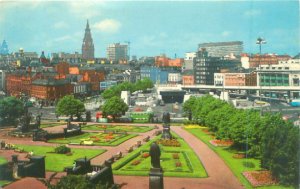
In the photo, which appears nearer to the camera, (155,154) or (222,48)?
(155,154)

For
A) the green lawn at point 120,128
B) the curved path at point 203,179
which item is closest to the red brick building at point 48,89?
the green lawn at point 120,128

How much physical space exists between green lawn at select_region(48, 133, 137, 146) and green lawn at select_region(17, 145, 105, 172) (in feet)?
10.4

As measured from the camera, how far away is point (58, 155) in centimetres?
3102

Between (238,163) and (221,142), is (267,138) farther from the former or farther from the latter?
(221,142)

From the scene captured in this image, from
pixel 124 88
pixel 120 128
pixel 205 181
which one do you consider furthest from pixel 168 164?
pixel 124 88

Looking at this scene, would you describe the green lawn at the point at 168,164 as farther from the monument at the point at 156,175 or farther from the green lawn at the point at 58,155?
the monument at the point at 156,175

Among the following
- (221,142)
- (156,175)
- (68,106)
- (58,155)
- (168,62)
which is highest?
(168,62)

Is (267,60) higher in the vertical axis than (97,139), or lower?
higher

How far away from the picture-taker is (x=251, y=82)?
10806 cm

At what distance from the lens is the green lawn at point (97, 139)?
121ft

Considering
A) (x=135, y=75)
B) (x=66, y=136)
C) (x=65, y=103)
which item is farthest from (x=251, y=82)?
(x=66, y=136)

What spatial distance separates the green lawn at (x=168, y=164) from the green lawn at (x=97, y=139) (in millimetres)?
4692

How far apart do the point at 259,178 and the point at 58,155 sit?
15.6 m

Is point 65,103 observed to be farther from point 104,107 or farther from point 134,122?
point 134,122
